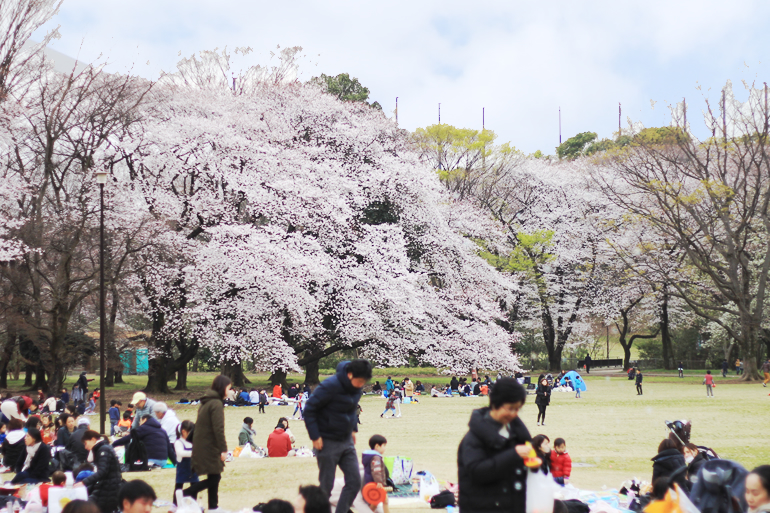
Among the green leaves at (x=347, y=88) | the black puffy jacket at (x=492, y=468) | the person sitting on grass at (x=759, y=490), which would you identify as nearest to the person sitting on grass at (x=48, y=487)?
the black puffy jacket at (x=492, y=468)

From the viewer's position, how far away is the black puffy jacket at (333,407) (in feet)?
20.5

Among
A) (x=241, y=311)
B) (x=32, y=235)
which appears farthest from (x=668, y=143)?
(x=32, y=235)

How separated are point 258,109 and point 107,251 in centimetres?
1031

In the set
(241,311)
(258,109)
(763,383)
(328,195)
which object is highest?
(258,109)

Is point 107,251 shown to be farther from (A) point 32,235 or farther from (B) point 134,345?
(B) point 134,345

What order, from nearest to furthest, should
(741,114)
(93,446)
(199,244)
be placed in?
(93,446) < (199,244) < (741,114)

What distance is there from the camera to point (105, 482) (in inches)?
288

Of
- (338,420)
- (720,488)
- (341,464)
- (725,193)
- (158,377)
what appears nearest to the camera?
(720,488)

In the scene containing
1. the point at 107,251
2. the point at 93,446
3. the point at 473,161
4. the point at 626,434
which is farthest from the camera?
the point at 473,161

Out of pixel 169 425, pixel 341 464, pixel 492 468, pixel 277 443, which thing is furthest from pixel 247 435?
pixel 492 468

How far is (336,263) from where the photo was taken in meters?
29.2

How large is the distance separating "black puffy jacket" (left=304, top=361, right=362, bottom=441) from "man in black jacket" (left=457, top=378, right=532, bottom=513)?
2.45 metres

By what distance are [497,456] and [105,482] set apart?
5.27 meters

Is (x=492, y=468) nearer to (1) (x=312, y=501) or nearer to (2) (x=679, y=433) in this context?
(1) (x=312, y=501)
